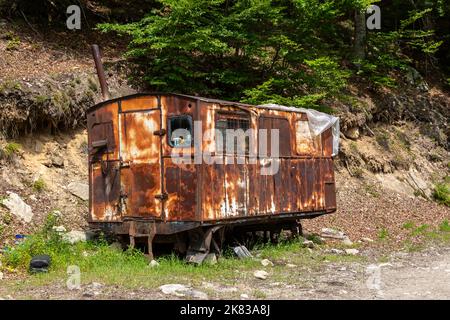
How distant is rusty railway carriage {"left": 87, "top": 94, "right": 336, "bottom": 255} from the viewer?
10.1 metres

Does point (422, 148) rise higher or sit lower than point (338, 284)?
higher

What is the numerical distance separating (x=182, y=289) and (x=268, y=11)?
1027cm

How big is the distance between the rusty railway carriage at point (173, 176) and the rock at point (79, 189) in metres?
1.93

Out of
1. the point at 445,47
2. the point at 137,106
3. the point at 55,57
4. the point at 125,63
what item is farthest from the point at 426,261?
the point at 445,47

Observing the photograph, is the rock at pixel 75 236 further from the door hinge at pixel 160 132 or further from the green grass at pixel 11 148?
the door hinge at pixel 160 132

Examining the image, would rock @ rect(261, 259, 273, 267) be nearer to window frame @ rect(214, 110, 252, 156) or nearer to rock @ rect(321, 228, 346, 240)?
window frame @ rect(214, 110, 252, 156)

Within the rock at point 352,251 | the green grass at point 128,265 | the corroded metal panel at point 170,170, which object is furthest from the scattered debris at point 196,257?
the rock at point 352,251

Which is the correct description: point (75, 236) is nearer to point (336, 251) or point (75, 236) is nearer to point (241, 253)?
point (241, 253)

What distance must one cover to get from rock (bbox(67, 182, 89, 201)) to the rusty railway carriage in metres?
1.93

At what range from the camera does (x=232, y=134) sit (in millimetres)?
10836

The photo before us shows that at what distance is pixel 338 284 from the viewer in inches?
355

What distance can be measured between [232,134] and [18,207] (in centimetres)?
493

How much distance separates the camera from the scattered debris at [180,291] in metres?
7.93

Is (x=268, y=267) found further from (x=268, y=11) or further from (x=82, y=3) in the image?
(x=82, y=3)
